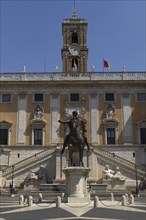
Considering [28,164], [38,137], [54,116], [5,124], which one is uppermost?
[54,116]

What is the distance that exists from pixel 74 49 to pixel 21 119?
15.8m

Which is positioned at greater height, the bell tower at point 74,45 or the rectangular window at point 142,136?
the bell tower at point 74,45

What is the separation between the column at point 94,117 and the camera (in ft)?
128

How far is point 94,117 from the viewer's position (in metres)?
39.9

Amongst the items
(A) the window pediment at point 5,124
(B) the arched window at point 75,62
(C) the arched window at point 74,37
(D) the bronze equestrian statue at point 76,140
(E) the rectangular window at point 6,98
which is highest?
(C) the arched window at point 74,37

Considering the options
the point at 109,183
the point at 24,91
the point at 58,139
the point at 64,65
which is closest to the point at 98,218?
the point at 109,183

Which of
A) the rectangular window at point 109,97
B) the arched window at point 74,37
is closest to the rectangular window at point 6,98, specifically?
the rectangular window at point 109,97

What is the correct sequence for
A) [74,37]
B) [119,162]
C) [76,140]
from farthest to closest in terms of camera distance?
1. [74,37]
2. [119,162]
3. [76,140]

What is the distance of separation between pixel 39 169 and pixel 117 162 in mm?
7974

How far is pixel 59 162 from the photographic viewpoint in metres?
34.0

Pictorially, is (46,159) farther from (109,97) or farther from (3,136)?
(109,97)

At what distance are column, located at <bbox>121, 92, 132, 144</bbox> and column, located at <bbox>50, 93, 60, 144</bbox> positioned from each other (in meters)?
7.81

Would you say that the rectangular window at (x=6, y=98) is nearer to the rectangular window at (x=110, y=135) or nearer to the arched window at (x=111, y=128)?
the arched window at (x=111, y=128)

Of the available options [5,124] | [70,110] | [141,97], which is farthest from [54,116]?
[141,97]
